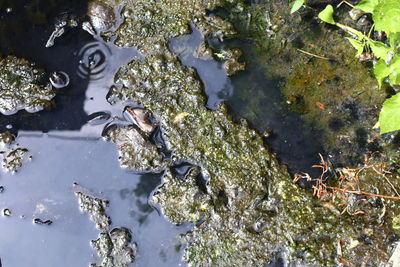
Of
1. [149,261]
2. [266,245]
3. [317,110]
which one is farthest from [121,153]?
[317,110]

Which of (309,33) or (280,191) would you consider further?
(309,33)

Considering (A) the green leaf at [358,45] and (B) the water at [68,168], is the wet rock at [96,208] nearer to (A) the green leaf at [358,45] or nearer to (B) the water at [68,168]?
(B) the water at [68,168]

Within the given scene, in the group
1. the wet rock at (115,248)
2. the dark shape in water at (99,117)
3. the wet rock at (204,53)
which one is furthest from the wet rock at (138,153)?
the wet rock at (204,53)

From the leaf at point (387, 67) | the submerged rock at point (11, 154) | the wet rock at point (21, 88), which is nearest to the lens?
the leaf at point (387, 67)

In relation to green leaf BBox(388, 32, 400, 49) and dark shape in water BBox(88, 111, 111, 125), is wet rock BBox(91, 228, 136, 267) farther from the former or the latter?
green leaf BBox(388, 32, 400, 49)

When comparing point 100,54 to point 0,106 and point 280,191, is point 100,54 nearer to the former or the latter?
point 0,106

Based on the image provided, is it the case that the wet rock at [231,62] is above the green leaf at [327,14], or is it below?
below
